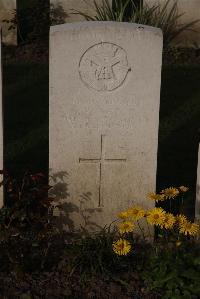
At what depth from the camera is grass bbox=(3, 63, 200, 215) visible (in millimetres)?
6629

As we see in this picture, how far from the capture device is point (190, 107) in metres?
8.39

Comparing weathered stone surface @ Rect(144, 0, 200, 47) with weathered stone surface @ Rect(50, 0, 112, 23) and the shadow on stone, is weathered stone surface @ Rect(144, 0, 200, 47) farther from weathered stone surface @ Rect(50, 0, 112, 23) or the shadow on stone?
the shadow on stone

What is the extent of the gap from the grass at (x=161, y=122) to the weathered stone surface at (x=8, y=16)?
940mm

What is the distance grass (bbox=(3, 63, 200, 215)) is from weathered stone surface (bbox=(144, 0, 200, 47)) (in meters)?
1.00

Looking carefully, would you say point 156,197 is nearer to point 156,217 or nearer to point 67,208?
point 156,217

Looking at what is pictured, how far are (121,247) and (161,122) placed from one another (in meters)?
3.49

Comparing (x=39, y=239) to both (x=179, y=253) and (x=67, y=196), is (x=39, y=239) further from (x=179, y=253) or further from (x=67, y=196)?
(x=179, y=253)

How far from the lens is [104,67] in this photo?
4926 mm

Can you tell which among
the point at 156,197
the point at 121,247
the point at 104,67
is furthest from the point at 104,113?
the point at 121,247

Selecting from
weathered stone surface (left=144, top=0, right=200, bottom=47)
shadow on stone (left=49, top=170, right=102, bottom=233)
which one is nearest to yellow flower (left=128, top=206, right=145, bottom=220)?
shadow on stone (left=49, top=170, right=102, bottom=233)

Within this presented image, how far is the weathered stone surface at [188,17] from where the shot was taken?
10578 mm

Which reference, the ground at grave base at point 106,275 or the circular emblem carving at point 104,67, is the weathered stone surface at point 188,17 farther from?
the ground at grave base at point 106,275

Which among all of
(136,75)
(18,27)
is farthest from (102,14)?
(136,75)

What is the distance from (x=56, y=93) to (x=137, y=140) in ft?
2.29
